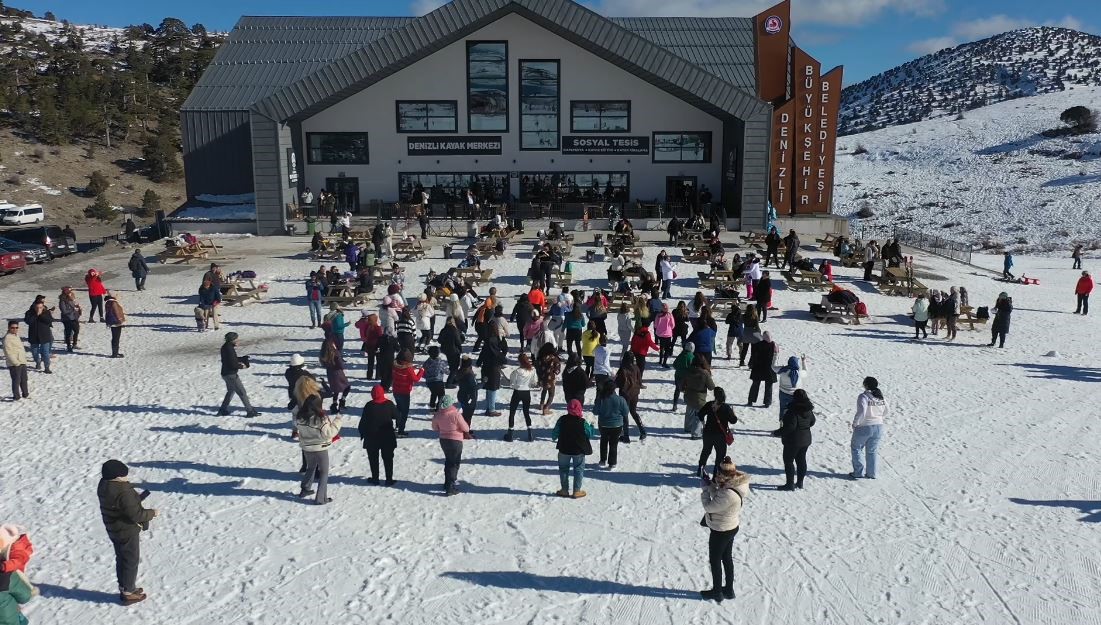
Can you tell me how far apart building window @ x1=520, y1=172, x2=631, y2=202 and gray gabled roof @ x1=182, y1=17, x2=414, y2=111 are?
11656mm

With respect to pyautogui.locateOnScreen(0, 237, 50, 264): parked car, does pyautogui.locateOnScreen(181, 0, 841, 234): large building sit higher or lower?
Result: higher

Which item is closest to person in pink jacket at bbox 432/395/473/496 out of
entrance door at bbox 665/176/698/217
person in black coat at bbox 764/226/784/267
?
person in black coat at bbox 764/226/784/267

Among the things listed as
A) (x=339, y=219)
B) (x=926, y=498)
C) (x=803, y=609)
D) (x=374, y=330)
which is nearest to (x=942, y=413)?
(x=926, y=498)

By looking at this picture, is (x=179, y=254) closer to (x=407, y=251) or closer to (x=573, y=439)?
(x=407, y=251)

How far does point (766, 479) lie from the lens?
1084cm

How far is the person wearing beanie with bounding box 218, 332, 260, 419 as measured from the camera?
1209 centimetres

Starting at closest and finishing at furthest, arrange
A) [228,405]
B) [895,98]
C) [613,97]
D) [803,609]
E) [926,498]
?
[803,609] < [926,498] < [228,405] < [613,97] < [895,98]

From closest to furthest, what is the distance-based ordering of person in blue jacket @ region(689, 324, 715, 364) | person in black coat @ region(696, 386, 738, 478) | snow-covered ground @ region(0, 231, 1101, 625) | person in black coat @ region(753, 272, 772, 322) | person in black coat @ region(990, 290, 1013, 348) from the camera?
snow-covered ground @ region(0, 231, 1101, 625)
person in black coat @ region(696, 386, 738, 478)
person in blue jacket @ region(689, 324, 715, 364)
person in black coat @ region(990, 290, 1013, 348)
person in black coat @ region(753, 272, 772, 322)

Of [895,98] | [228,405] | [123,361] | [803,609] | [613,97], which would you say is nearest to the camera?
[803,609]

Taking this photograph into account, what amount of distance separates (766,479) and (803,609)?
2962 mm

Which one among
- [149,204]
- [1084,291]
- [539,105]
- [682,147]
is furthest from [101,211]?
[1084,291]

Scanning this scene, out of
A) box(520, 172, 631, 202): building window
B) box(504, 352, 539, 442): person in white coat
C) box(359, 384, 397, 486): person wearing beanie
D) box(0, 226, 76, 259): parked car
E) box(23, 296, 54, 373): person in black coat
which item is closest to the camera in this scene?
box(359, 384, 397, 486): person wearing beanie

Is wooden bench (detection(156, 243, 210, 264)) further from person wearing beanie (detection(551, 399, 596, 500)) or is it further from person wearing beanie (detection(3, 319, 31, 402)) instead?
person wearing beanie (detection(551, 399, 596, 500))

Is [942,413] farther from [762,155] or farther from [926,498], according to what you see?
[762,155]
